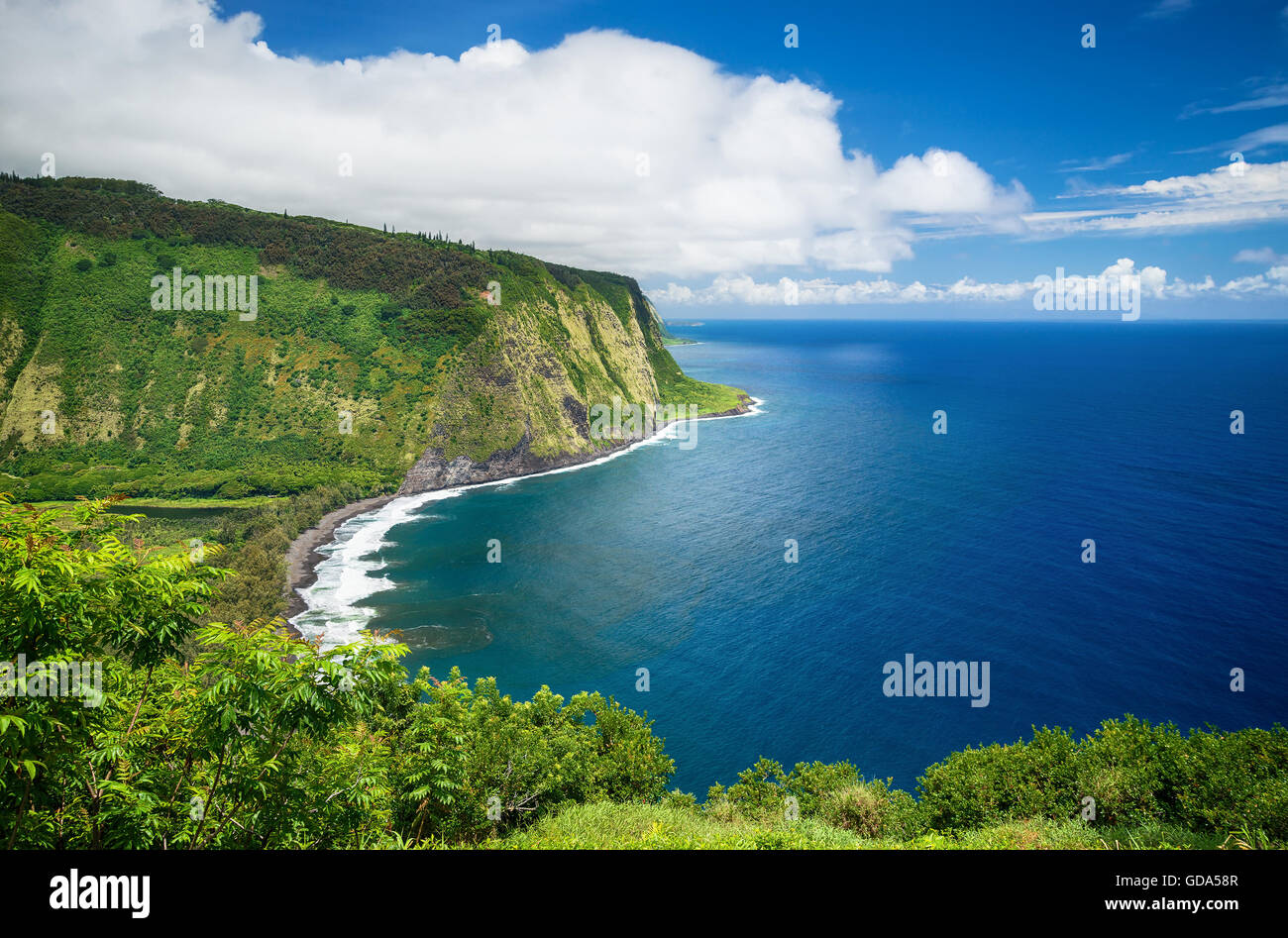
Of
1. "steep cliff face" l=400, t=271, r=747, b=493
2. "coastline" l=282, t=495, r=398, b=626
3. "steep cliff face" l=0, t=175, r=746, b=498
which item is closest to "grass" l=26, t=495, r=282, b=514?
"steep cliff face" l=0, t=175, r=746, b=498

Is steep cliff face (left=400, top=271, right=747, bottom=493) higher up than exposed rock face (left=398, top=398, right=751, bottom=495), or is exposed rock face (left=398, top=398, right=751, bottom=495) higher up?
steep cliff face (left=400, top=271, right=747, bottom=493)

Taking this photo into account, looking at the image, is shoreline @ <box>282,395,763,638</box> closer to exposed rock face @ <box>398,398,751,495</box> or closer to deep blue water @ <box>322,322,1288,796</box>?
exposed rock face @ <box>398,398,751,495</box>

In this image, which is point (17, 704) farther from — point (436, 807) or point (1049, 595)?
point (1049, 595)

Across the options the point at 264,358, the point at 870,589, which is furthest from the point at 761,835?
the point at 264,358

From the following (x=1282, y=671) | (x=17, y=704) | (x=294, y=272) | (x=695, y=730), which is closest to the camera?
(x=17, y=704)

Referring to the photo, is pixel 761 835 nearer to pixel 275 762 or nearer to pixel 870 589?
pixel 275 762

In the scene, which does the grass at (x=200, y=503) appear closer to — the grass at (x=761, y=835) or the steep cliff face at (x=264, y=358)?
the steep cliff face at (x=264, y=358)
